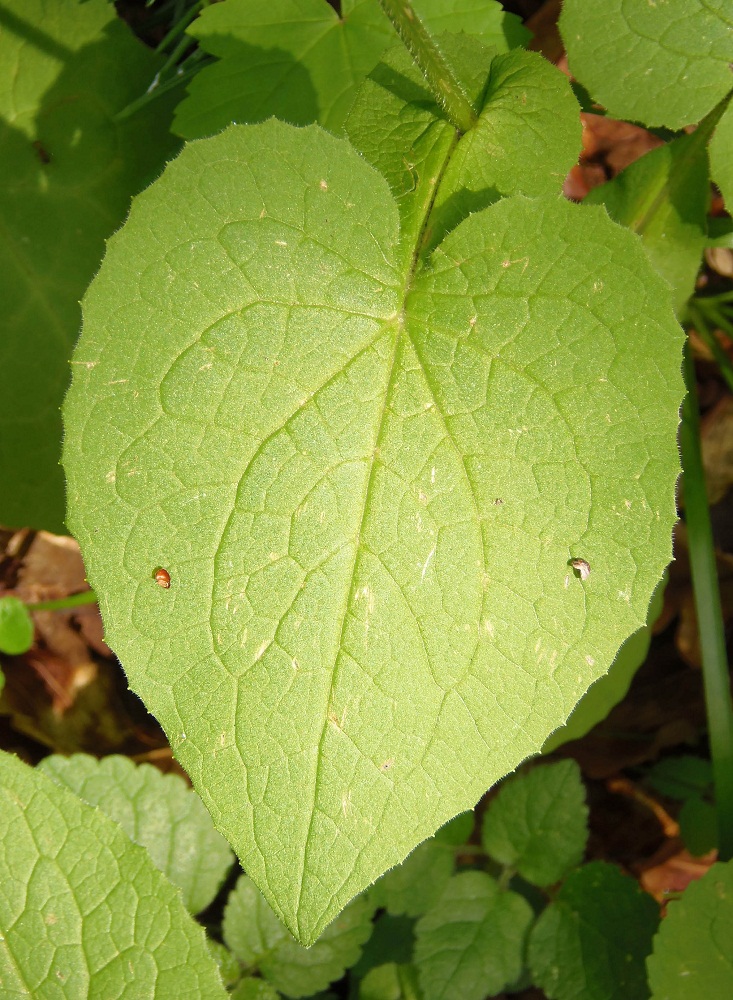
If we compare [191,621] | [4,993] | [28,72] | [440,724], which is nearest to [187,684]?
[191,621]

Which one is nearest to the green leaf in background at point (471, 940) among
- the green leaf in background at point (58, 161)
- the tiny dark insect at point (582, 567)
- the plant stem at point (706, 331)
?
the tiny dark insect at point (582, 567)

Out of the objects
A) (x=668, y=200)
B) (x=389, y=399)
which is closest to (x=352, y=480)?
(x=389, y=399)

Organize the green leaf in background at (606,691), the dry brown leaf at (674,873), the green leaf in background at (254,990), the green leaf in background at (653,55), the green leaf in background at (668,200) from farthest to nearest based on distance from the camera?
the dry brown leaf at (674,873) < the green leaf in background at (606,691) < the green leaf in background at (254,990) < the green leaf in background at (668,200) < the green leaf in background at (653,55)

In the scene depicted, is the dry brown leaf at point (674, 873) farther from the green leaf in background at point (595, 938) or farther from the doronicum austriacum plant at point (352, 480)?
the doronicum austriacum plant at point (352, 480)

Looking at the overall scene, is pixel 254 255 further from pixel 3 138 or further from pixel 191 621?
pixel 3 138

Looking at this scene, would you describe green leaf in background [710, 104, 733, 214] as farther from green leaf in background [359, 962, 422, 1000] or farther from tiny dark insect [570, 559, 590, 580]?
green leaf in background [359, 962, 422, 1000]

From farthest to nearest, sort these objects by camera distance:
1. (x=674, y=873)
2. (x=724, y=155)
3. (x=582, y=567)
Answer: (x=674, y=873), (x=724, y=155), (x=582, y=567)

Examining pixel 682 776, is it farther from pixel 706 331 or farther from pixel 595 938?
pixel 706 331
